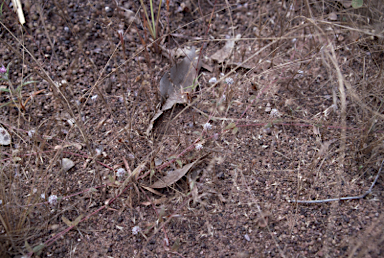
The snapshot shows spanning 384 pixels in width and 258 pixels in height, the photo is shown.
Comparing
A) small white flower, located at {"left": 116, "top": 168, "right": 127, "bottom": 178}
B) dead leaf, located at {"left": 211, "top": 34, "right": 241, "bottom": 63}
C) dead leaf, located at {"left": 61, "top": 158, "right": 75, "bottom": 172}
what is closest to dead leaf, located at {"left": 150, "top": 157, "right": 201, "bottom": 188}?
small white flower, located at {"left": 116, "top": 168, "right": 127, "bottom": 178}

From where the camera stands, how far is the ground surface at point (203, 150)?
128cm

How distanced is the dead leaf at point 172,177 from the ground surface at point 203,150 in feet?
0.11

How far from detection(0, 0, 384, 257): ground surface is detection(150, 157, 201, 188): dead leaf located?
3 centimetres

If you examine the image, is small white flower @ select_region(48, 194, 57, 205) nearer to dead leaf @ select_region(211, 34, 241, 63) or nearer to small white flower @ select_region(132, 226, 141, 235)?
small white flower @ select_region(132, 226, 141, 235)

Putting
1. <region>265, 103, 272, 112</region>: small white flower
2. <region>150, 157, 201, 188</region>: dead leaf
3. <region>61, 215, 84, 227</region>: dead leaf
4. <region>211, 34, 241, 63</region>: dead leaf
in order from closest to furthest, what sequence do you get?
→ <region>61, 215, 84, 227</region>: dead leaf < <region>150, 157, 201, 188</region>: dead leaf < <region>265, 103, 272, 112</region>: small white flower < <region>211, 34, 241, 63</region>: dead leaf

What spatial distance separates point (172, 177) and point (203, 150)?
19 centimetres

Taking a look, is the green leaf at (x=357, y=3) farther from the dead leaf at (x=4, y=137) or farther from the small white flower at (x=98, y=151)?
the dead leaf at (x=4, y=137)

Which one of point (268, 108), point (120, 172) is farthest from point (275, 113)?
point (120, 172)

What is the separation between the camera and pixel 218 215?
134 cm

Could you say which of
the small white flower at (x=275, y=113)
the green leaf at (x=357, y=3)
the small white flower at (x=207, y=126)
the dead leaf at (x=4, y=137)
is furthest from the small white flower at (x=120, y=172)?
the green leaf at (x=357, y=3)

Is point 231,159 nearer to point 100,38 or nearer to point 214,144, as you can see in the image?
point 214,144

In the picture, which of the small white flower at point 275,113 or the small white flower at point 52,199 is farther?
the small white flower at point 275,113

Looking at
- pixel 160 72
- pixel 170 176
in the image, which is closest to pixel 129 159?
pixel 170 176

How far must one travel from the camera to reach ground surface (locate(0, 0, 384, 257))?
1280 mm
